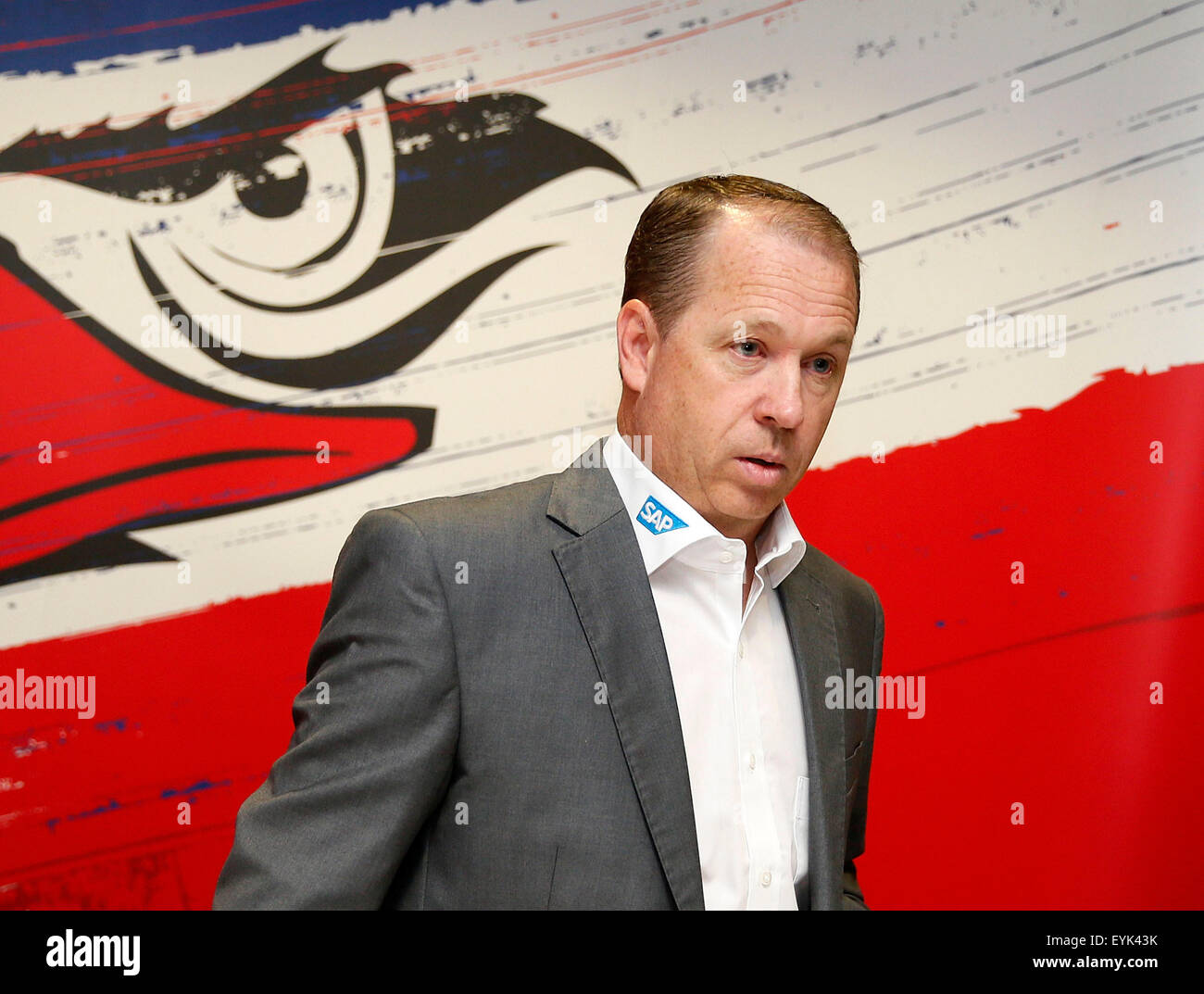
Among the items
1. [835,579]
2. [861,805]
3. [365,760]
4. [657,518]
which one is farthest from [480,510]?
[861,805]

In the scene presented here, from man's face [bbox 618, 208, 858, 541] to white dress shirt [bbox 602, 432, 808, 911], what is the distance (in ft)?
0.20

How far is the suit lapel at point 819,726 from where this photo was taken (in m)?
1.63

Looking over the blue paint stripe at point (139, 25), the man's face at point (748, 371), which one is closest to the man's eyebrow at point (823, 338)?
the man's face at point (748, 371)

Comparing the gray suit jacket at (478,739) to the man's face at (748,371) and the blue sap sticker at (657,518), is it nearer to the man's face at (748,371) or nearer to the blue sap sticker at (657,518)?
the blue sap sticker at (657,518)

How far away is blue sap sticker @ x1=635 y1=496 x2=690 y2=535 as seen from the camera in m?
1.64

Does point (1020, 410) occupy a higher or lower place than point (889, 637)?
higher

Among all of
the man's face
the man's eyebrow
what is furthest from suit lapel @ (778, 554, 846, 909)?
the man's eyebrow

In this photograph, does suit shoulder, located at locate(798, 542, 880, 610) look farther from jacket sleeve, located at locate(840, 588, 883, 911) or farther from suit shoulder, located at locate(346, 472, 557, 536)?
suit shoulder, located at locate(346, 472, 557, 536)

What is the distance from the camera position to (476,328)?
2732mm

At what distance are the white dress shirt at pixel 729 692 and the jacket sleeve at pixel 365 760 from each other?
338 mm

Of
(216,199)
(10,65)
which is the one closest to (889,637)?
(216,199)

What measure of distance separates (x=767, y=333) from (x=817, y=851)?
0.73 m

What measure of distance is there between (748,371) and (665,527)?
0.25 meters
